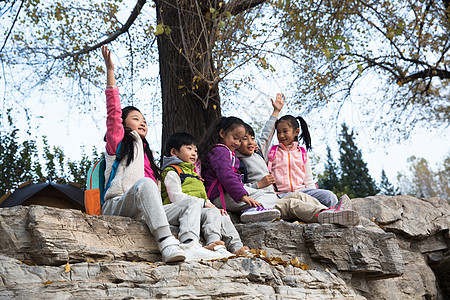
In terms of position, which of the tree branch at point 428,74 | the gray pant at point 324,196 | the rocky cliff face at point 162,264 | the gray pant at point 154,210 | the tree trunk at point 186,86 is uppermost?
the tree branch at point 428,74

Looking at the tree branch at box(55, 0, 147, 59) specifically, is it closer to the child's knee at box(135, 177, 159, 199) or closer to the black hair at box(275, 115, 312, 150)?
the black hair at box(275, 115, 312, 150)

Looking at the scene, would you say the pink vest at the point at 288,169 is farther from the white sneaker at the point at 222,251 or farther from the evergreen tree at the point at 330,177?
the evergreen tree at the point at 330,177

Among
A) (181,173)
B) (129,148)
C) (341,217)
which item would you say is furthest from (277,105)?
(129,148)

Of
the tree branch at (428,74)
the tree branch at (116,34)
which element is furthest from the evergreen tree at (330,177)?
the tree branch at (116,34)

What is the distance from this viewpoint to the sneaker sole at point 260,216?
4.72 m

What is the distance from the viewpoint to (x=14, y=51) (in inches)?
324

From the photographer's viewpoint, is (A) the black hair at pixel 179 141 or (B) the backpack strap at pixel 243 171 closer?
(A) the black hair at pixel 179 141

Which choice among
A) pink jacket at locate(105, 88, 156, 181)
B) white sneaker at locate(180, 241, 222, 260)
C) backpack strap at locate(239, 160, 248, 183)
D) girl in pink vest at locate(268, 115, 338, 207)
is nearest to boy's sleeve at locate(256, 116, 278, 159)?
girl in pink vest at locate(268, 115, 338, 207)

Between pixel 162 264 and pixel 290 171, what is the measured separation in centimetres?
255

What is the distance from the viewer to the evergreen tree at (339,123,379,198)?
3228cm

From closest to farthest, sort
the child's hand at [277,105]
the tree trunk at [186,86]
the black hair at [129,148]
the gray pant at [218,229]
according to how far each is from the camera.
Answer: the gray pant at [218,229]
the black hair at [129,148]
the child's hand at [277,105]
the tree trunk at [186,86]

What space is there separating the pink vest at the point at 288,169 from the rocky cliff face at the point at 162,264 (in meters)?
0.76

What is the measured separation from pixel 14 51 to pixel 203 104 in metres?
4.03

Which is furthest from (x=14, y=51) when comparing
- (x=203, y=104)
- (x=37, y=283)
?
(x=37, y=283)
